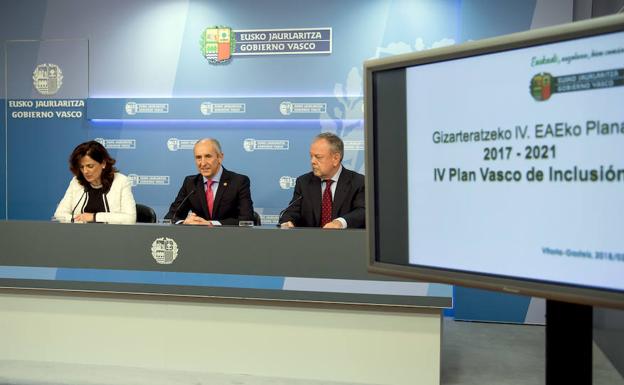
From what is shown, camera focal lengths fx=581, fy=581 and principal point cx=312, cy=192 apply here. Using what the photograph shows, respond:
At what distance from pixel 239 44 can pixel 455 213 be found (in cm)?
445

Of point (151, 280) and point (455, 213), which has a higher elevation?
point (455, 213)

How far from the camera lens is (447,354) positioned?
369 cm

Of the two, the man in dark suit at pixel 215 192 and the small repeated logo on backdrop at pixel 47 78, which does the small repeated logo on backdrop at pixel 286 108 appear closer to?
the man in dark suit at pixel 215 192

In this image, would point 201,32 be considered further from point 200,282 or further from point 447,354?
point 447,354

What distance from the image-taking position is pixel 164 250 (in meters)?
2.84

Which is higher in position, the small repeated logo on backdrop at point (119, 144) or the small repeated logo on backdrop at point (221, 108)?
the small repeated logo on backdrop at point (221, 108)

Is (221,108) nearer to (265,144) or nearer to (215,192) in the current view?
(265,144)

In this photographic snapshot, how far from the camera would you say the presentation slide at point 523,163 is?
742 millimetres

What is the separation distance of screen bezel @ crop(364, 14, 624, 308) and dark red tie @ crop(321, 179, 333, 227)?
2.57 metres

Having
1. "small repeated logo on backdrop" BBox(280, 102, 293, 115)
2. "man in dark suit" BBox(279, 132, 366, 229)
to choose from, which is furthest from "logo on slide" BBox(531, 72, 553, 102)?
"small repeated logo on backdrop" BBox(280, 102, 293, 115)

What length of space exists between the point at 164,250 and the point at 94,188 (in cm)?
107

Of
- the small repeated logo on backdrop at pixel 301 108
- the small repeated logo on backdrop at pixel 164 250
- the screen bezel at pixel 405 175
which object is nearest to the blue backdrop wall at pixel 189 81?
the small repeated logo on backdrop at pixel 301 108

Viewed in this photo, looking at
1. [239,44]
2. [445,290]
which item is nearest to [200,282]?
[445,290]

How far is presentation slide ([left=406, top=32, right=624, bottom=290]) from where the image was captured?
0.74m
